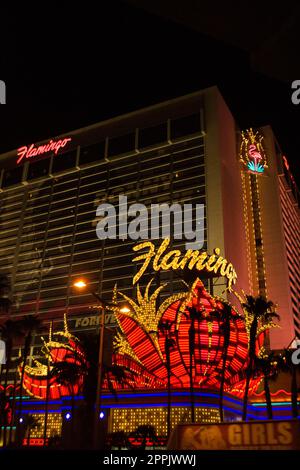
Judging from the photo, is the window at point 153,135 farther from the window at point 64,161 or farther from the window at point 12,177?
the window at point 12,177

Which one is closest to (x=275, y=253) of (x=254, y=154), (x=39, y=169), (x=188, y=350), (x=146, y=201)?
(x=254, y=154)

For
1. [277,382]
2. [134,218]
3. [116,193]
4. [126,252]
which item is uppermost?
[116,193]

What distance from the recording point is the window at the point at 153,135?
80750 mm

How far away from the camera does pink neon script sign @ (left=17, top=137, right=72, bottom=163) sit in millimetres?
90688

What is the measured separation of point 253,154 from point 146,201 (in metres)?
20.0

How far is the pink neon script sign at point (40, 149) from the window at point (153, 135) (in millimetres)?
16005

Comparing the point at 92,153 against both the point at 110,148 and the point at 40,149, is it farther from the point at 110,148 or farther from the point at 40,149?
the point at 40,149

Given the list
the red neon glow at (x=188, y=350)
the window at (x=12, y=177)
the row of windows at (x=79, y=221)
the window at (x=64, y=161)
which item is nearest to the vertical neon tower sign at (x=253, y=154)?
the row of windows at (x=79, y=221)

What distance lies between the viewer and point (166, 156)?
258 feet

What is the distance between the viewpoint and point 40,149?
92438 mm

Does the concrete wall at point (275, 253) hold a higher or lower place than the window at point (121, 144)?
lower

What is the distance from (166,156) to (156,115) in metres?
9.24
